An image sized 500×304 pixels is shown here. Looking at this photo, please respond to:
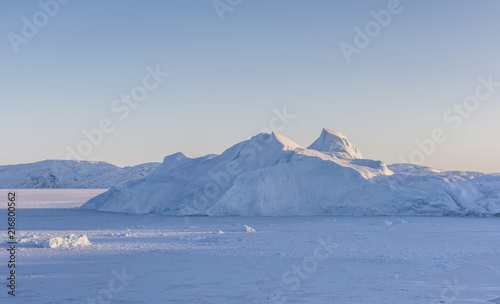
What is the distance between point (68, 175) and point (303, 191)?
118821 mm

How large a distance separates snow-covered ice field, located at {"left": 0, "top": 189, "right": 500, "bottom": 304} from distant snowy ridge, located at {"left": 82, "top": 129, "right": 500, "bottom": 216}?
26.4 ft

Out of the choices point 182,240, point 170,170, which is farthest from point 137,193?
point 182,240

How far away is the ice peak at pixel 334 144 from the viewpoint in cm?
3123

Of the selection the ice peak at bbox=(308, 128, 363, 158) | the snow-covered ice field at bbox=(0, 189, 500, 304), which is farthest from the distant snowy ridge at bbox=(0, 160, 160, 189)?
the snow-covered ice field at bbox=(0, 189, 500, 304)

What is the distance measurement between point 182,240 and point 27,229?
267 inches

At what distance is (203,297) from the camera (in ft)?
22.5

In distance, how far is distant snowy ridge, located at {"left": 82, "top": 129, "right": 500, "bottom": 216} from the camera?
23.0 m

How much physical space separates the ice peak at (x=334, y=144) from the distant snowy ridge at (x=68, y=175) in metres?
85.3

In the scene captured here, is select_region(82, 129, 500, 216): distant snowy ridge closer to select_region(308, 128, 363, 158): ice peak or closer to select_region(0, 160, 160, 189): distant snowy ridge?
select_region(308, 128, 363, 158): ice peak

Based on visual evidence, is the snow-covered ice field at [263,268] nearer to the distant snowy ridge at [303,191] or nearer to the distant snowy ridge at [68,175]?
the distant snowy ridge at [303,191]

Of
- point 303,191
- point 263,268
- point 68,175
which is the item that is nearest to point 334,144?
point 303,191

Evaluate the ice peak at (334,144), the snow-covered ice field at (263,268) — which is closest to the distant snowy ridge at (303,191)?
the ice peak at (334,144)

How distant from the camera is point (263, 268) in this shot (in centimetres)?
915

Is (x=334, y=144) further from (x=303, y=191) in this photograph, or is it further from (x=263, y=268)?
(x=263, y=268)
